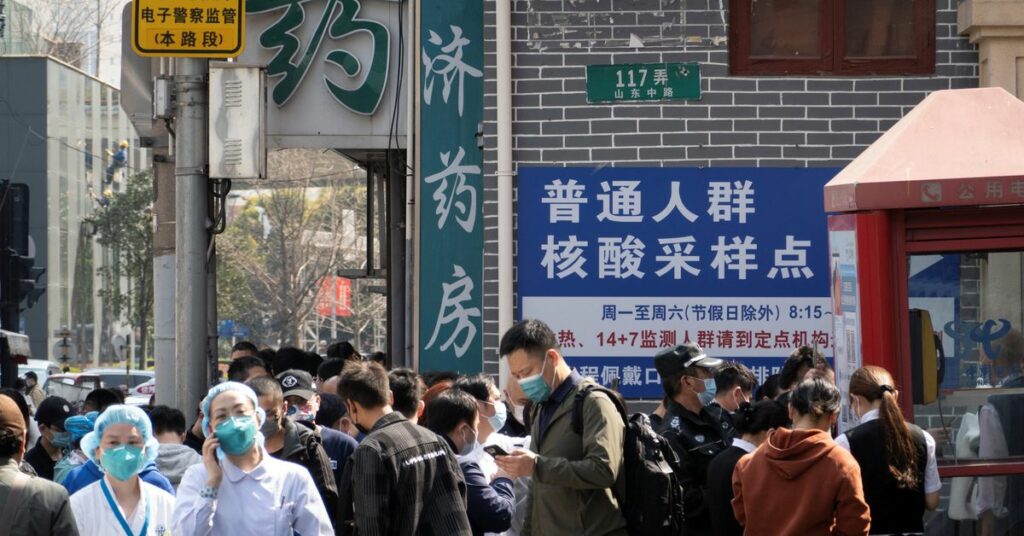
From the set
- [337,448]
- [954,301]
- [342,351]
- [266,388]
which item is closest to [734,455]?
[954,301]

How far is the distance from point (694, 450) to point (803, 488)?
1311 millimetres

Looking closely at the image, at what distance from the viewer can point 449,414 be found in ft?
20.7

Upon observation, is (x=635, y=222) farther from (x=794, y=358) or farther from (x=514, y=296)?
(x=794, y=358)

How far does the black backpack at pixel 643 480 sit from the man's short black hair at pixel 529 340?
10.3 inches

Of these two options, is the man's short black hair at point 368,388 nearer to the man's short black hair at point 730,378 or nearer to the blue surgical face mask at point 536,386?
the blue surgical face mask at point 536,386

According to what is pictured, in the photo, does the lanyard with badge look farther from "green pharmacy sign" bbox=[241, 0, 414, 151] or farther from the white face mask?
"green pharmacy sign" bbox=[241, 0, 414, 151]

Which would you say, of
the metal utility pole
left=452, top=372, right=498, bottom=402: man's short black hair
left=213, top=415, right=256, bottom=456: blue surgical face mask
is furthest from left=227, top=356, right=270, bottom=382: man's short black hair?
left=213, top=415, right=256, bottom=456: blue surgical face mask

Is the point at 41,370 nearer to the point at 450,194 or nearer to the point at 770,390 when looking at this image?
the point at 450,194

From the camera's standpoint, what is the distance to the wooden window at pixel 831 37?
10195 millimetres

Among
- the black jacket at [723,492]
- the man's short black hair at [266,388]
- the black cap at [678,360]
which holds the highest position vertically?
the black cap at [678,360]

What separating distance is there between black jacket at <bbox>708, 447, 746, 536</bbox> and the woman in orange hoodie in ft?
1.86

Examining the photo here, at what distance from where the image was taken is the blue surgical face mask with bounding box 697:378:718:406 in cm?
723

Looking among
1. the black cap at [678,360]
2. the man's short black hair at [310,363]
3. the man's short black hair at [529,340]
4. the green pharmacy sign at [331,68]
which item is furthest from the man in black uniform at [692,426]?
the man's short black hair at [310,363]

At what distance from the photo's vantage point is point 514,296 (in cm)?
1015
